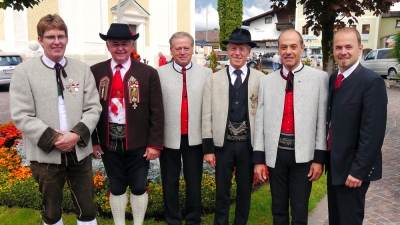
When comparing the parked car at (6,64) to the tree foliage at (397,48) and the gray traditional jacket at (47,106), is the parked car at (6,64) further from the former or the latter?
the tree foliage at (397,48)

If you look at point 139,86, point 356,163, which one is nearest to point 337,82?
point 356,163

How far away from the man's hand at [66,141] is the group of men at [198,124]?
11mm

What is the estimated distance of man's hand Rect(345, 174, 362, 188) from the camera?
276cm

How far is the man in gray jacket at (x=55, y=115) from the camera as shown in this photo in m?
2.87

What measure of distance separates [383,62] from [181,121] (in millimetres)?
21023

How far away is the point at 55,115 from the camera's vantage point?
2984 millimetres

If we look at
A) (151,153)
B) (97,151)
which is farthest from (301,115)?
(97,151)

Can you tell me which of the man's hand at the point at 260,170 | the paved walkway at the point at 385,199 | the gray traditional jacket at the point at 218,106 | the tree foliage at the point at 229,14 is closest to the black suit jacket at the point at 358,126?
the man's hand at the point at 260,170

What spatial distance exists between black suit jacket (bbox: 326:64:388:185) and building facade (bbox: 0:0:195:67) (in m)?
13.0

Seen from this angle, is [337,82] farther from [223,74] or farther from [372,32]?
[372,32]

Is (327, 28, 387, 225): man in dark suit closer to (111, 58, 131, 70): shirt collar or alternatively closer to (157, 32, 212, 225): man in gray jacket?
(157, 32, 212, 225): man in gray jacket

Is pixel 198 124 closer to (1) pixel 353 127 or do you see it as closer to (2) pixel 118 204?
(2) pixel 118 204

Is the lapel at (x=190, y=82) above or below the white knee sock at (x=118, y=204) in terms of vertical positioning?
above

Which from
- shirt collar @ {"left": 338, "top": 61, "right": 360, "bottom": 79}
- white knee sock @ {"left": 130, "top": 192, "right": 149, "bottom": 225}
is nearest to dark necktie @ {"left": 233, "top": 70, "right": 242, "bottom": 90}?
shirt collar @ {"left": 338, "top": 61, "right": 360, "bottom": 79}
